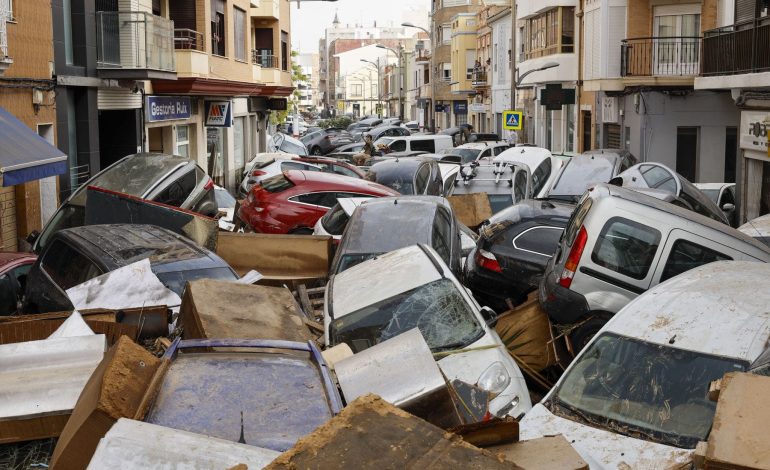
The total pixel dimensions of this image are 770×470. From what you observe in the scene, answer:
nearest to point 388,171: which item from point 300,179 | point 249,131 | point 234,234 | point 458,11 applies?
point 300,179

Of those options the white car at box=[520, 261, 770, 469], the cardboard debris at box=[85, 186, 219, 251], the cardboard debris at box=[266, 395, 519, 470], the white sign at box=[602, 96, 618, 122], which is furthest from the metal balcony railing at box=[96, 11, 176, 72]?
the cardboard debris at box=[266, 395, 519, 470]

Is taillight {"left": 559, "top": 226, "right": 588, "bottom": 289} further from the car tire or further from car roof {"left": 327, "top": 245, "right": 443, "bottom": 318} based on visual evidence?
car roof {"left": 327, "top": 245, "right": 443, "bottom": 318}

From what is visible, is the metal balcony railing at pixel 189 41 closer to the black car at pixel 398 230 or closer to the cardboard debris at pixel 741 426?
the black car at pixel 398 230

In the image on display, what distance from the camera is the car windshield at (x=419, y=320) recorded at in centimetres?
785

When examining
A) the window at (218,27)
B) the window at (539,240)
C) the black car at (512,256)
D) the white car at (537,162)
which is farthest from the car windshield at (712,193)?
the window at (218,27)

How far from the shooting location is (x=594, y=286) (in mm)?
9000

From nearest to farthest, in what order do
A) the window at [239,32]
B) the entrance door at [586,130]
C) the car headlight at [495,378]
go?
the car headlight at [495,378], the window at [239,32], the entrance door at [586,130]

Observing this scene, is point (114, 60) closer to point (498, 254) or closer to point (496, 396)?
point (498, 254)

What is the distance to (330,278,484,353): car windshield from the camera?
25.7ft

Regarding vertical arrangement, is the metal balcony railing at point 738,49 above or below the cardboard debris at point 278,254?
above

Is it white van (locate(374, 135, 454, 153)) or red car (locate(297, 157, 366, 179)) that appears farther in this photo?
white van (locate(374, 135, 454, 153))

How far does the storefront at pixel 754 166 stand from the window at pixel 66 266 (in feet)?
44.3

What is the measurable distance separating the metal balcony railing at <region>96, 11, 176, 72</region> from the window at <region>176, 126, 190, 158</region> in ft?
18.8

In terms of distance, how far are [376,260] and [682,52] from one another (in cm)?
2110
